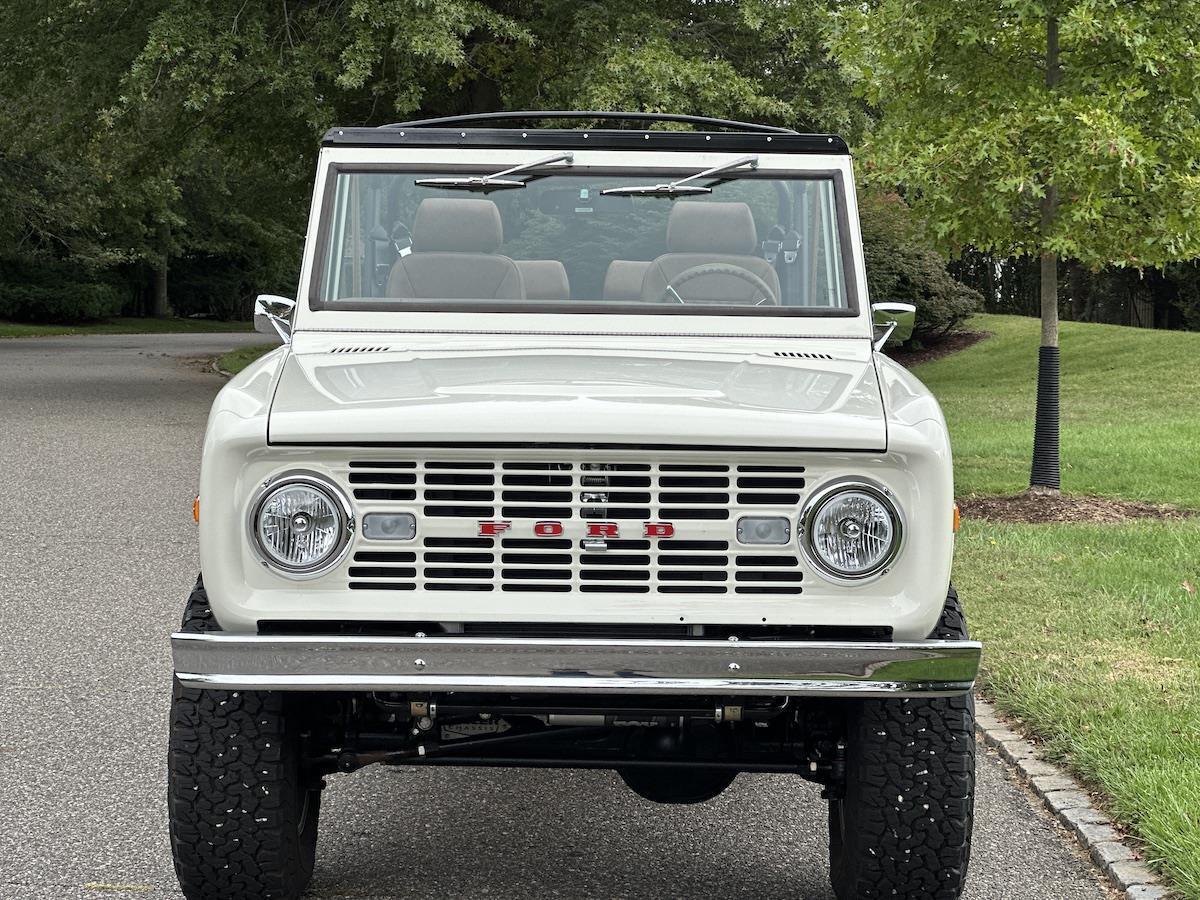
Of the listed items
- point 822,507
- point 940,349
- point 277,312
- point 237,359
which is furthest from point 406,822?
point 237,359

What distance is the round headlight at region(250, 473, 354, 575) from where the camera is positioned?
351 cm

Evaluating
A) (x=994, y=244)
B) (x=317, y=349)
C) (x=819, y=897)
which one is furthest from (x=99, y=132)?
(x=819, y=897)

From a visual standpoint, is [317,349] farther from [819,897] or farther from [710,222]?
[819,897]

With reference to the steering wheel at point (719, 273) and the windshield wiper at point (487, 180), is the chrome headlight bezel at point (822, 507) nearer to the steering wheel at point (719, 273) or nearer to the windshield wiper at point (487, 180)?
the steering wheel at point (719, 273)

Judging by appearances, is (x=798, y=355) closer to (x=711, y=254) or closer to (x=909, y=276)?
(x=711, y=254)

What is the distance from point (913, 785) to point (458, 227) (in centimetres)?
230

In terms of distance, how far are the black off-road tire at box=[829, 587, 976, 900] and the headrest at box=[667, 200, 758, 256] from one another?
166 cm

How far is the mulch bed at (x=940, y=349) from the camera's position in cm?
2694

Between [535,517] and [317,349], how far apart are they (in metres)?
1.33

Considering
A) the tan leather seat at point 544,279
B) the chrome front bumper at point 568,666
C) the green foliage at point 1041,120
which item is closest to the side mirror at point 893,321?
the tan leather seat at point 544,279

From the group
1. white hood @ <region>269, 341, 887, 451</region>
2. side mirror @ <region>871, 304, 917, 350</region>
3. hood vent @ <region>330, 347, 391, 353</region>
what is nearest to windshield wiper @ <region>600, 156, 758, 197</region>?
side mirror @ <region>871, 304, 917, 350</region>

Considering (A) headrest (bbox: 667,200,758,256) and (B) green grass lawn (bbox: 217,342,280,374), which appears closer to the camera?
(A) headrest (bbox: 667,200,758,256)

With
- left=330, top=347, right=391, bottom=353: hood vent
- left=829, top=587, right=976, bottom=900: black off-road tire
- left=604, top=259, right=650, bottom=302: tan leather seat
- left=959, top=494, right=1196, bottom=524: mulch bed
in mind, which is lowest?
left=959, top=494, right=1196, bottom=524: mulch bed

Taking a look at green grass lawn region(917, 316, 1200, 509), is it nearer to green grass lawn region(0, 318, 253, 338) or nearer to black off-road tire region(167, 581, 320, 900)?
black off-road tire region(167, 581, 320, 900)
